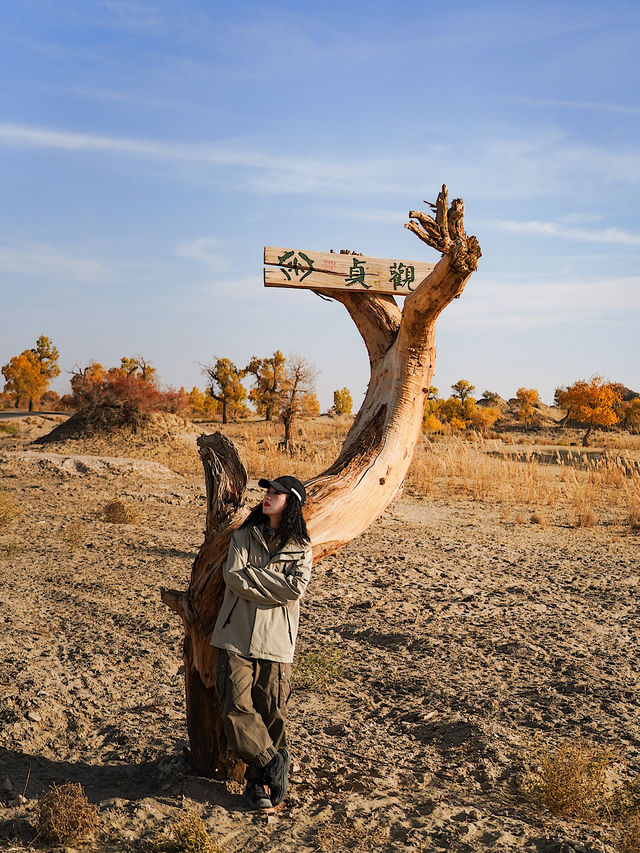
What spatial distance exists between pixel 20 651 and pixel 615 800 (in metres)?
3.96

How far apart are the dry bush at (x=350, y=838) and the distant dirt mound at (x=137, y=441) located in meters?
12.1

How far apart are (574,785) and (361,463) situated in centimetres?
184

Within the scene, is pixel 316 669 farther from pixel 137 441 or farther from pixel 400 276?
pixel 137 441

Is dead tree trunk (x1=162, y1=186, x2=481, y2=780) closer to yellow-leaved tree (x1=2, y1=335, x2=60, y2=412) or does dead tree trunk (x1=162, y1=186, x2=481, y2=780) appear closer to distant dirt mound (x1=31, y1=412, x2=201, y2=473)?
distant dirt mound (x1=31, y1=412, x2=201, y2=473)

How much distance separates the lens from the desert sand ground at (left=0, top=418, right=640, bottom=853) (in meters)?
3.16

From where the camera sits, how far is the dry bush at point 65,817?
9.51ft

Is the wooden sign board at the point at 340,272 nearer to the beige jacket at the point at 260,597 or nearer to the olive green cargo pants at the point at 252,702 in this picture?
the beige jacket at the point at 260,597

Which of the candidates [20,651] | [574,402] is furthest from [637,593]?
[574,402]

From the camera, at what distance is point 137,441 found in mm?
16219

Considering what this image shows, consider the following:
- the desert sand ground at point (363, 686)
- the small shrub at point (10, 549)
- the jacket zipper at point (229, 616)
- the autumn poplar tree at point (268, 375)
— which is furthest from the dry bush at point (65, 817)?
the autumn poplar tree at point (268, 375)

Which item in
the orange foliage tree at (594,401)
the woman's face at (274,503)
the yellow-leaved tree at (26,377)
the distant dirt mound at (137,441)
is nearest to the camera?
the woman's face at (274,503)

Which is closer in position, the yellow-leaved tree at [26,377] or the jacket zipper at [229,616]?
the jacket zipper at [229,616]

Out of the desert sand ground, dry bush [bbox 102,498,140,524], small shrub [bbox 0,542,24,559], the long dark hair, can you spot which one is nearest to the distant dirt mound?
dry bush [bbox 102,498,140,524]

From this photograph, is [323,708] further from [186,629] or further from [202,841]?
[202,841]
